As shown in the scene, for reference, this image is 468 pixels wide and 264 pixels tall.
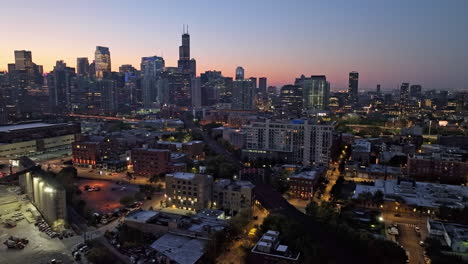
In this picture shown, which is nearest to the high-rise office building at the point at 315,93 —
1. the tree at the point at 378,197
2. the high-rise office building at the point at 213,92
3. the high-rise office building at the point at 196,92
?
the high-rise office building at the point at 196,92

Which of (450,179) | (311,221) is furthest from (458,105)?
(311,221)

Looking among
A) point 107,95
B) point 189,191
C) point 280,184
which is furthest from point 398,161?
point 107,95

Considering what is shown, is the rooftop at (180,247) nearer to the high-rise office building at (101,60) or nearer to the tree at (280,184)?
the tree at (280,184)

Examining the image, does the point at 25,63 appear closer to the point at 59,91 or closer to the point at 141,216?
the point at 59,91

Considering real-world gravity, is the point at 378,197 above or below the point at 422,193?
above

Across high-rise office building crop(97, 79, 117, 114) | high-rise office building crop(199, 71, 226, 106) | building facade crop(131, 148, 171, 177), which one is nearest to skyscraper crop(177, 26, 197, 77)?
high-rise office building crop(199, 71, 226, 106)

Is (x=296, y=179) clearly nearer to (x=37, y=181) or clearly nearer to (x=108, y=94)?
(x=37, y=181)

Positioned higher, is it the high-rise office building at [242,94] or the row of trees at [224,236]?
the high-rise office building at [242,94]
